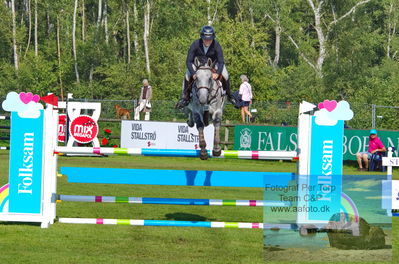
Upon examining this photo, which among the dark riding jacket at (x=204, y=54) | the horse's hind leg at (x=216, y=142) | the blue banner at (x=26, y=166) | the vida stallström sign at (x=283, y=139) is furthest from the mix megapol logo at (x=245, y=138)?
the blue banner at (x=26, y=166)

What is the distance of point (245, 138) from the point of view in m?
26.7

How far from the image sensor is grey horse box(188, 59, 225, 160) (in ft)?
34.9

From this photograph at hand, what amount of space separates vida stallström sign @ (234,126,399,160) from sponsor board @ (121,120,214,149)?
1093 millimetres

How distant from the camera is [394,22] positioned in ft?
212

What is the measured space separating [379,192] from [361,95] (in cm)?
3291

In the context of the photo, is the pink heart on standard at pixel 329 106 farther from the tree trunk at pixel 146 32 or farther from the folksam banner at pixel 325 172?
the tree trunk at pixel 146 32

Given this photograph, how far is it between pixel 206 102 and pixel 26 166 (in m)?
2.45

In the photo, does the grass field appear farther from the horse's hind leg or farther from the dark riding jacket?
the dark riding jacket

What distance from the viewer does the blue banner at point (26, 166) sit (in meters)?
10.4

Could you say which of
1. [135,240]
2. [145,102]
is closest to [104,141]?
[145,102]

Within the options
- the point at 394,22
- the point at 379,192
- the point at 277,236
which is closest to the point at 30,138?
the point at 277,236

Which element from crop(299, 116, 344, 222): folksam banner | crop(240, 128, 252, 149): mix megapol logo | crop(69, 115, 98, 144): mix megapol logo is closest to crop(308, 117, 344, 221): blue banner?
crop(299, 116, 344, 222): folksam banner

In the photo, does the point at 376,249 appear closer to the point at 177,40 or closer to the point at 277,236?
the point at 277,236

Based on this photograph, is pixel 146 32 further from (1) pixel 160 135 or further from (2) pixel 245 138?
(2) pixel 245 138
